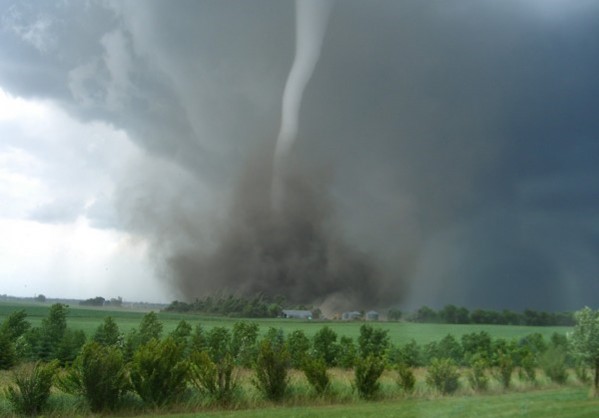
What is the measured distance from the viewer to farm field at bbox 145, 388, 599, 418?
49.9ft

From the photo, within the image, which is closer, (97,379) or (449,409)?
(97,379)

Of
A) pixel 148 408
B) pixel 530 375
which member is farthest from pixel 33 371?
pixel 530 375

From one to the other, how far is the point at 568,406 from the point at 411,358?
1101 cm

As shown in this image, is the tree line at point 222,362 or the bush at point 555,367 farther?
the bush at point 555,367

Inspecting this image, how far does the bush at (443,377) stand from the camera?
2062cm

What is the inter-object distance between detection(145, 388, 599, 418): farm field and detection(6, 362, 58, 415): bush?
3638 mm

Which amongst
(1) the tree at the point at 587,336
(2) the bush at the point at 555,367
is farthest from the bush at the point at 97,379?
(2) the bush at the point at 555,367

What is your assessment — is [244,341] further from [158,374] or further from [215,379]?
[158,374]

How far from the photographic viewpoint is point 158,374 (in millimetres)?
15938

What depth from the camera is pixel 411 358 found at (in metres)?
28.4

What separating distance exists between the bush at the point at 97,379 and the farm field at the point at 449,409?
1992 millimetres

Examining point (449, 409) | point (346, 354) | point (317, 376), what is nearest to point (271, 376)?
point (317, 376)

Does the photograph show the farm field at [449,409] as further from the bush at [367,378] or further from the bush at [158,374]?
the bush at [158,374]

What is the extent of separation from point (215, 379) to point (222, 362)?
670 millimetres
